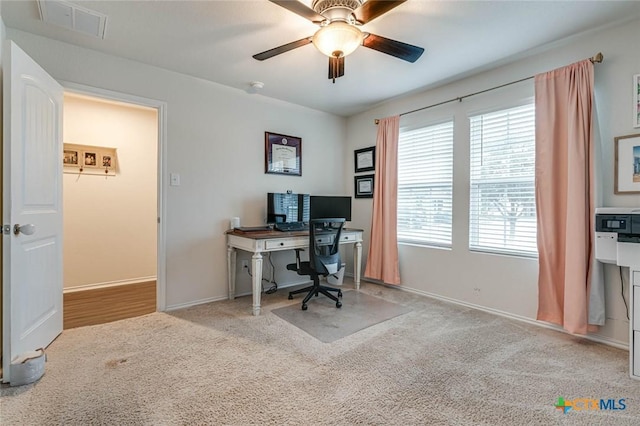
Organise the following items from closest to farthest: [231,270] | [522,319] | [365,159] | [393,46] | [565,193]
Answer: [393,46]
[565,193]
[522,319]
[231,270]
[365,159]

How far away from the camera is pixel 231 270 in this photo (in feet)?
11.2

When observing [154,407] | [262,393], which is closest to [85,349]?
[154,407]

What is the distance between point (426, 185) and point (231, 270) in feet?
8.31

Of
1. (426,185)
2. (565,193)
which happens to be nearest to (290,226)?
(426,185)

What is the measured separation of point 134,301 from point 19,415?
1950mm

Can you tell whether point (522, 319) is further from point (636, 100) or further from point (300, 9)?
point (300, 9)

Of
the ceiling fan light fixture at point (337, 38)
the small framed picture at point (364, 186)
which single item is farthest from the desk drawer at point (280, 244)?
the ceiling fan light fixture at point (337, 38)

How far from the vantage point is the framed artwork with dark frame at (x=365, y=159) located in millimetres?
4191

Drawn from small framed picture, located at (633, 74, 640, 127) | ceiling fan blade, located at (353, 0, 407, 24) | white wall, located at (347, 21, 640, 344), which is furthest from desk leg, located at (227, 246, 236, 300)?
small framed picture, located at (633, 74, 640, 127)

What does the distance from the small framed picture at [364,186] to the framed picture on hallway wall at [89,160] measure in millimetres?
3375

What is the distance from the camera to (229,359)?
Answer: 2.07 metres

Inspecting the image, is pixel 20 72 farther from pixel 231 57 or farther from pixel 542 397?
pixel 542 397

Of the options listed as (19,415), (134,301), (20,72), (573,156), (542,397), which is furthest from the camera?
(134,301)

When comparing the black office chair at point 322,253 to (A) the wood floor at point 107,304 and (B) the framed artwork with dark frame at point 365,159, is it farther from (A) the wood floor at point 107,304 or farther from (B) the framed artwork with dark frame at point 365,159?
(A) the wood floor at point 107,304
